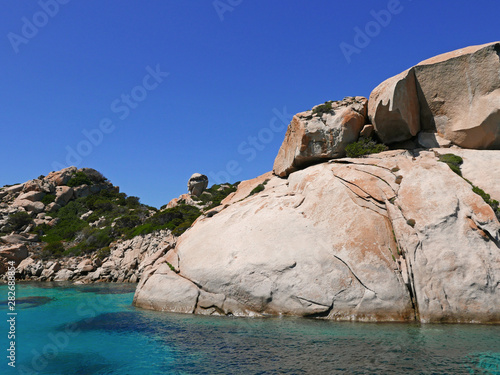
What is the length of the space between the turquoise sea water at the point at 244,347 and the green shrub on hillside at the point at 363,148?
14.9 metres

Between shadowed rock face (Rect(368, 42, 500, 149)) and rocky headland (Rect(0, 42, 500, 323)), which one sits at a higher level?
shadowed rock face (Rect(368, 42, 500, 149))

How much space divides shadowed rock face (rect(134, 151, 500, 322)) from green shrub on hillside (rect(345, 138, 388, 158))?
94.1 inches

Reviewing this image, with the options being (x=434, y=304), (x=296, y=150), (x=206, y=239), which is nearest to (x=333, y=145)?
(x=296, y=150)

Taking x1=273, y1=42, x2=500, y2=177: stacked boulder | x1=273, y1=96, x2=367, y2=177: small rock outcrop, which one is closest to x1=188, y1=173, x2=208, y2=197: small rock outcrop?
x1=273, y1=42, x2=500, y2=177: stacked boulder

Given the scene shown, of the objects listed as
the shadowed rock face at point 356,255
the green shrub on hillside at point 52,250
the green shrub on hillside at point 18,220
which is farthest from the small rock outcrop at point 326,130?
the green shrub on hillside at point 18,220

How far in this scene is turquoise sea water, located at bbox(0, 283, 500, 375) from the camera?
11586 millimetres

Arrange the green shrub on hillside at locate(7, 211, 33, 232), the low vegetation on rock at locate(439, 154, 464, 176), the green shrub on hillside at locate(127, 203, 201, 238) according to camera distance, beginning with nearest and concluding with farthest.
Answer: the low vegetation on rock at locate(439, 154, 464, 176)
the green shrub on hillside at locate(127, 203, 201, 238)
the green shrub on hillside at locate(7, 211, 33, 232)

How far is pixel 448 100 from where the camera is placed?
1061 inches

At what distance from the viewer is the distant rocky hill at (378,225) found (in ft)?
59.4

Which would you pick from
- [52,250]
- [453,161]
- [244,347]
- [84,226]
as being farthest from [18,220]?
[453,161]

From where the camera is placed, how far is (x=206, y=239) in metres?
24.6

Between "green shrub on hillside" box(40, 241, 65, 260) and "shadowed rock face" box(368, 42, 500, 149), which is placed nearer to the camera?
"shadowed rock face" box(368, 42, 500, 149)

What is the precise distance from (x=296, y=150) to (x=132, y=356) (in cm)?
2227

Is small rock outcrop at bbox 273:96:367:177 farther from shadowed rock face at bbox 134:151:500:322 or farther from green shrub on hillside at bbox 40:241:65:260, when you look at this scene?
green shrub on hillside at bbox 40:241:65:260
